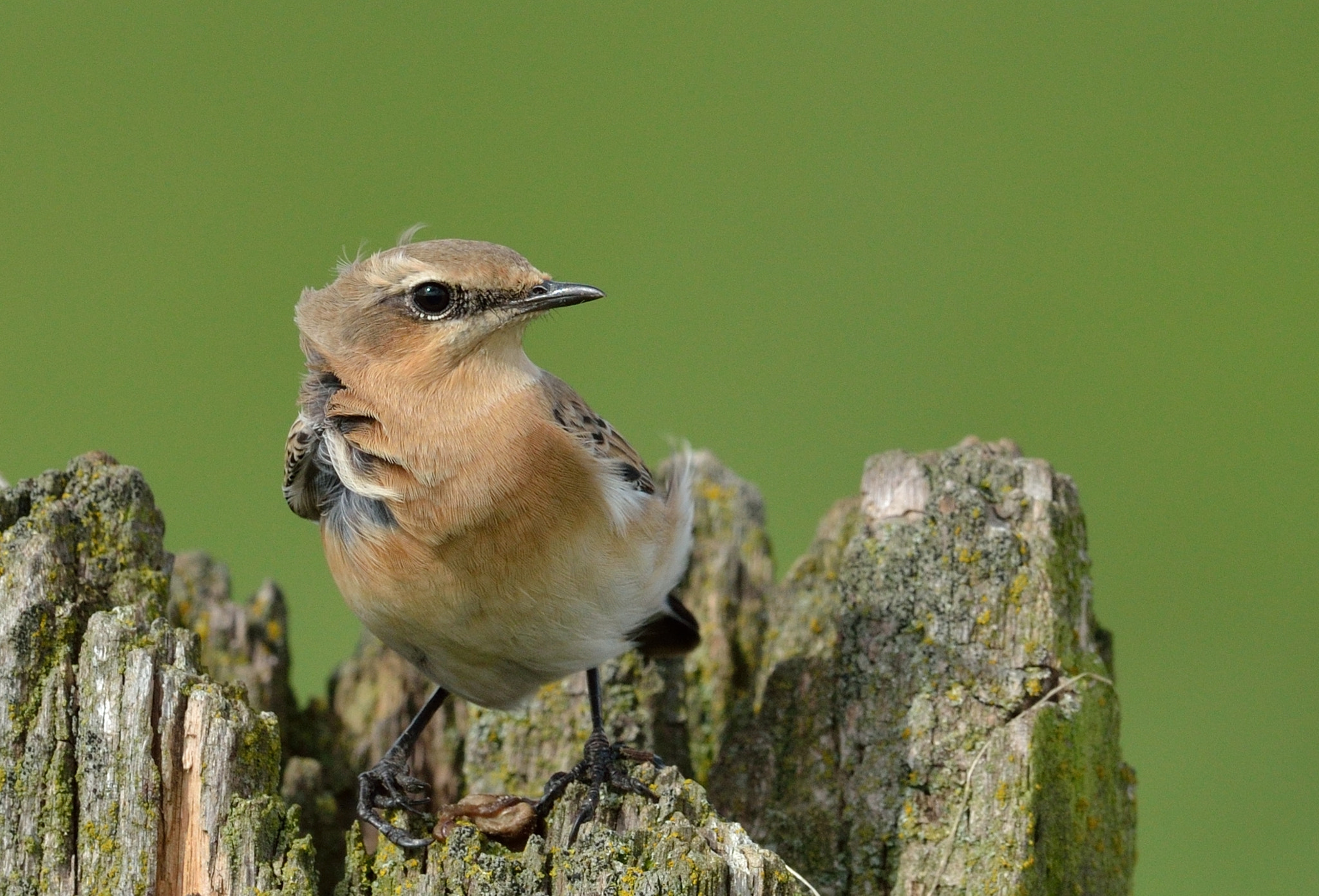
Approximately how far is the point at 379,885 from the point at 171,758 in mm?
823

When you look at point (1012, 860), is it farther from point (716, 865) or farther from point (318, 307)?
point (318, 307)

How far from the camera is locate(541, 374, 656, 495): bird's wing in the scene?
563cm

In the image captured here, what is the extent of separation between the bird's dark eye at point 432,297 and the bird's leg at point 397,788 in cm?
194

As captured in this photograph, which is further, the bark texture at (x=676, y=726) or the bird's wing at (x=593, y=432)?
the bird's wing at (x=593, y=432)

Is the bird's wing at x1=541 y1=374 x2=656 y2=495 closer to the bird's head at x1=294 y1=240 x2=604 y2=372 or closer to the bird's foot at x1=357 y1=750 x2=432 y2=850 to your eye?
the bird's head at x1=294 y1=240 x2=604 y2=372

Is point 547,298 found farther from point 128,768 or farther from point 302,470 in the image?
point 128,768

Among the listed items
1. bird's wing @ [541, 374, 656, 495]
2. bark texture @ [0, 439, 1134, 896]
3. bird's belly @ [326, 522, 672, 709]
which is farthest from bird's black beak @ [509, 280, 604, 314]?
bark texture @ [0, 439, 1134, 896]

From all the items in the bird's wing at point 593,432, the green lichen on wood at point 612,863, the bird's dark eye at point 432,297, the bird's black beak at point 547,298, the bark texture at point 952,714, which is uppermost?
the bird's black beak at point 547,298

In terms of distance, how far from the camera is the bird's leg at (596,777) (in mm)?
4805

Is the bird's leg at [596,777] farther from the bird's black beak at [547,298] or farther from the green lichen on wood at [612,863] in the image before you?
the bird's black beak at [547,298]

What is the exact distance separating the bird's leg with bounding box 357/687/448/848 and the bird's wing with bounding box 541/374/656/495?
1442 mm

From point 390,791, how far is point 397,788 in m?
0.04

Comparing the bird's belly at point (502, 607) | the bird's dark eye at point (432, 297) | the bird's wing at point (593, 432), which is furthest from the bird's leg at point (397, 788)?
the bird's dark eye at point (432, 297)

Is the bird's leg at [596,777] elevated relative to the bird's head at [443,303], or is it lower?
lower
